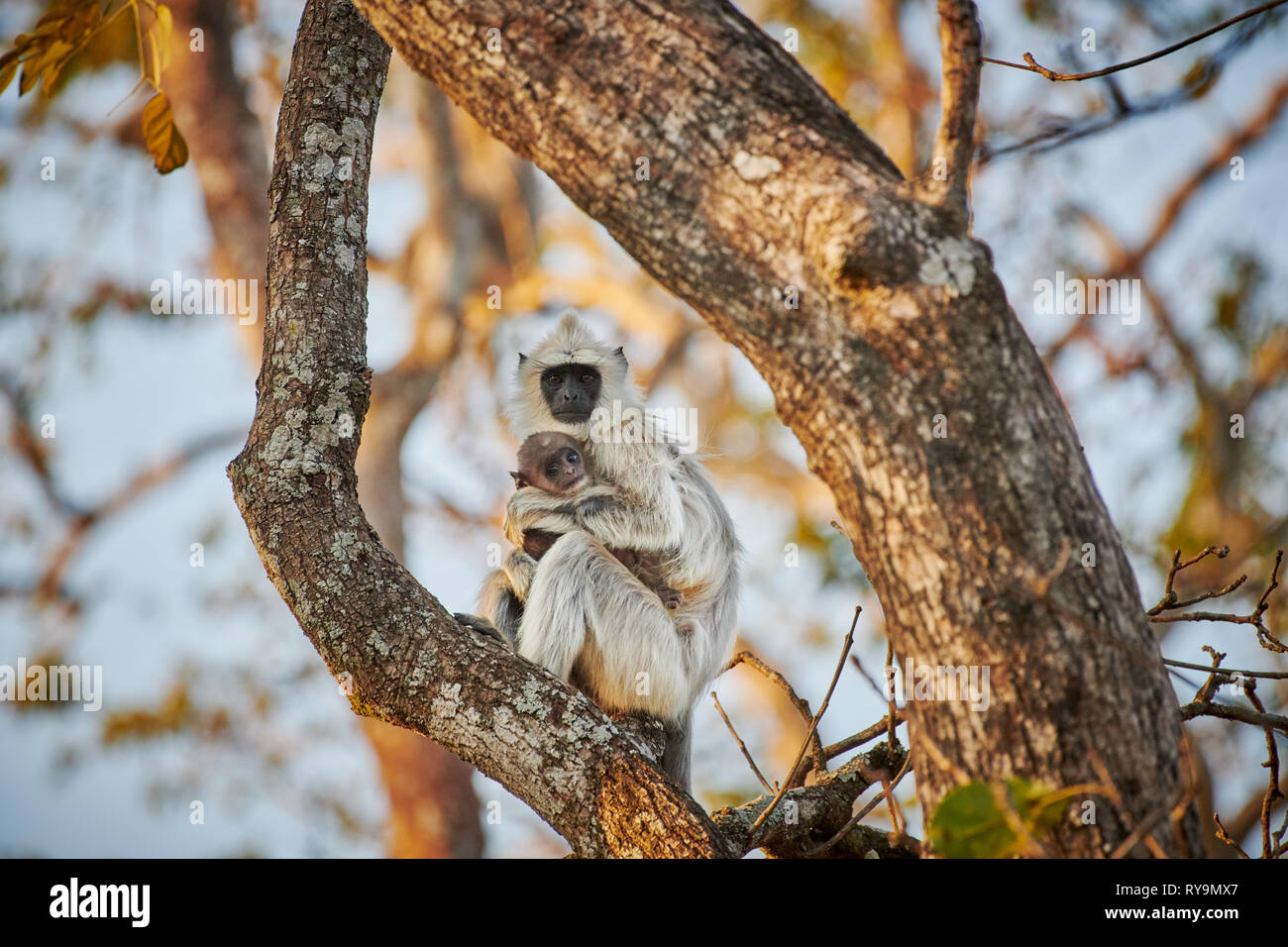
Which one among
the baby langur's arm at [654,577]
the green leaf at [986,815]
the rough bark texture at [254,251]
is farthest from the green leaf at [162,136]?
the rough bark texture at [254,251]

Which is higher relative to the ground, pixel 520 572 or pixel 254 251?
pixel 254 251

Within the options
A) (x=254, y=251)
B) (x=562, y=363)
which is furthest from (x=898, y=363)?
(x=254, y=251)

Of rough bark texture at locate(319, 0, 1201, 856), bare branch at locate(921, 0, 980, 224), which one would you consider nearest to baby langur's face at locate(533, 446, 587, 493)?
rough bark texture at locate(319, 0, 1201, 856)

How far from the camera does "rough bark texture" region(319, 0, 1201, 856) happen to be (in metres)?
2.45

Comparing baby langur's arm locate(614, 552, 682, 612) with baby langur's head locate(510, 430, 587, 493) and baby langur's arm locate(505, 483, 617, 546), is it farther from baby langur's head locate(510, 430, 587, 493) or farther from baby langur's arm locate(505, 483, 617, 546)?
baby langur's head locate(510, 430, 587, 493)

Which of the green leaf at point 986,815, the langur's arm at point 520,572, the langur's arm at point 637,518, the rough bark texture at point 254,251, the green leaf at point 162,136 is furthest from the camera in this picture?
the rough bark texture at point 254,251

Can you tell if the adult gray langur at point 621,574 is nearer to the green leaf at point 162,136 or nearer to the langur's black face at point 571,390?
the langur's black face at point 571,390

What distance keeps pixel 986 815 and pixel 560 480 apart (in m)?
3.38

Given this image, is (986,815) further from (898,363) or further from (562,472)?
(562,472)

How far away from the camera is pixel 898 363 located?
250cm

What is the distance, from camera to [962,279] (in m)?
2.49

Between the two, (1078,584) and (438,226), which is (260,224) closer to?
(438,226)

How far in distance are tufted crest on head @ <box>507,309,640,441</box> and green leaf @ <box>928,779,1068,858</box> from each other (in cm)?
393

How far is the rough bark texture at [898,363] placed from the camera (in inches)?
96.3
